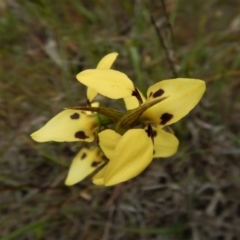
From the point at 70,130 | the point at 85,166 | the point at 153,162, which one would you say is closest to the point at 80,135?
the point at 70,130

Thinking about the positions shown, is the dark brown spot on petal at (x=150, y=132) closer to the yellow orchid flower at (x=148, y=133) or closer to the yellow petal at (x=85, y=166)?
the yellow orchid flower at (x=148, y=133)

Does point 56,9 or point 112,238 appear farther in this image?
point 56,9

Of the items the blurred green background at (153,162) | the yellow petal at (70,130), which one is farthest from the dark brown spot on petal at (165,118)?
the blurred green background at (153,162)

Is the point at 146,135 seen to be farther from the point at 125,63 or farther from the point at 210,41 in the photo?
the point at 210,41

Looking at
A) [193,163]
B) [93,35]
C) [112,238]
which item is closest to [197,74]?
[193,163]

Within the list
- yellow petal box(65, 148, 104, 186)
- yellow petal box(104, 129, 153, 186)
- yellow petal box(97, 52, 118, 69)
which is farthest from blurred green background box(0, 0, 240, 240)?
yellow petal box(104, 129, 153, 186)

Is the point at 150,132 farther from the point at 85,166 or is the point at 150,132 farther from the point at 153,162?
the point at 153,162

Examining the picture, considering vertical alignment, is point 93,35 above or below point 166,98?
below
